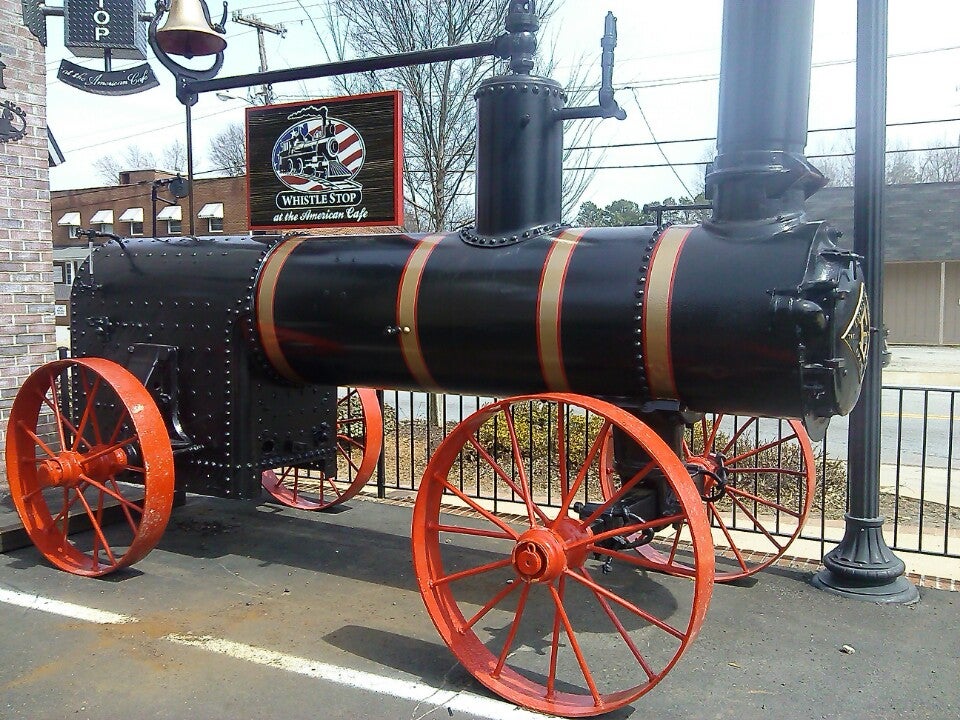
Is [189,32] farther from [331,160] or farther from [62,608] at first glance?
[62,608]

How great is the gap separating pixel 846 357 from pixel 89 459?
3.76m

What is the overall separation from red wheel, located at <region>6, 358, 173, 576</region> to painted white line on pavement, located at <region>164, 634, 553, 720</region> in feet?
2.67

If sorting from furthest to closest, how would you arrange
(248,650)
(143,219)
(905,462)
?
1. (143,219)
2. (905,462)
3. (248,650)

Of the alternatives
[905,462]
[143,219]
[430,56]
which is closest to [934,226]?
[905,462]

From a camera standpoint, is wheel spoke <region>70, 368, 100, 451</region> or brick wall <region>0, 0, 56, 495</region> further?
brick wall <region>0, 0, 56, 495</region>

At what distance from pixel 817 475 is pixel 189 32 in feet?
18.2

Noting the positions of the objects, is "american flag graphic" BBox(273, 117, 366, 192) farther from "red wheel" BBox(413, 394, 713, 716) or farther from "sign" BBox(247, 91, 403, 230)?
"red wheel" BBox(413, 394, 713, 716)

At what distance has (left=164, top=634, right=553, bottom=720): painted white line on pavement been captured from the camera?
3211mm

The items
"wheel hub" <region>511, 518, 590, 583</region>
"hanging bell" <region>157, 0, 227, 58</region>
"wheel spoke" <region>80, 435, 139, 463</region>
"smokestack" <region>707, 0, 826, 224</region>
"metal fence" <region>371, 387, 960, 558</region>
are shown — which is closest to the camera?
"wheel hub" <region>511, 518, 590, 583</region>

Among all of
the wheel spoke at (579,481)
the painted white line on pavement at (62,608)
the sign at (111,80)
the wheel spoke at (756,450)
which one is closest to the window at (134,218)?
the sign at (111,80)

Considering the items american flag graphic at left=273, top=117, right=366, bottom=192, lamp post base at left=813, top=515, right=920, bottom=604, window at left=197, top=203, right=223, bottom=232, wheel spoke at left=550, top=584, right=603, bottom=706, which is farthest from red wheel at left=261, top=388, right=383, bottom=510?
window at left=197, top=203, right=223, bottom=232

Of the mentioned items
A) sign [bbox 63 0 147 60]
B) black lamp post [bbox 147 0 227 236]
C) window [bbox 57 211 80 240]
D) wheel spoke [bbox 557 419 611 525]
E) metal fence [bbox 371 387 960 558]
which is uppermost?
window [bbox 57 211 80 240]

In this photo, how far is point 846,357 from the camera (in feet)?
11.0

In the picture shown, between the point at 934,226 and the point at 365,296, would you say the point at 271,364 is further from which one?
the point at 934,226
